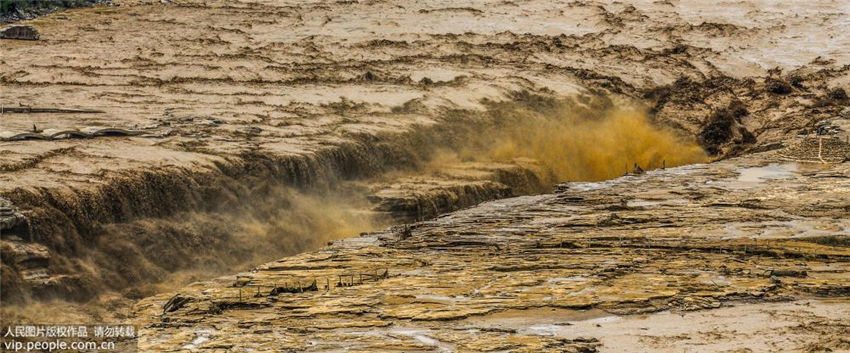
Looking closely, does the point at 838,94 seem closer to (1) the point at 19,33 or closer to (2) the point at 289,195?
(2) the point at 289,195

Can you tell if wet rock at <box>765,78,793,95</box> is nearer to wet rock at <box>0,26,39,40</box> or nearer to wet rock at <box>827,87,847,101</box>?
wet rock at <box>827,87,847,101</box>

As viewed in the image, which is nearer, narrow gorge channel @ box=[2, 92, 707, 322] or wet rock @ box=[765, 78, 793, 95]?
narrow gorge channel @ box=[2, 92, 707, 322]

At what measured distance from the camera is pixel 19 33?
888 inches

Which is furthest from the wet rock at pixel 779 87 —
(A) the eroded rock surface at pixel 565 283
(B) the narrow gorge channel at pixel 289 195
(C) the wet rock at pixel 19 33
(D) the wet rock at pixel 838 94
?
(C) the wet rock at pixel 19 33

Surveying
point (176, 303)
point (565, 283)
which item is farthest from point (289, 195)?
point (565, 283)

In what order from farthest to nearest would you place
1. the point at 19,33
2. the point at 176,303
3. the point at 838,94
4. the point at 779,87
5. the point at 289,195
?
1. the point at 779,87
2. the point at 838,94
3. the point at 19,33
4. the point at 289,195
5. the point at 176,303

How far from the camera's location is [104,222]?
13.6 metres

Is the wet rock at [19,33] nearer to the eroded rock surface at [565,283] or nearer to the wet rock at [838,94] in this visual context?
the eroded rock surface at [565,283]

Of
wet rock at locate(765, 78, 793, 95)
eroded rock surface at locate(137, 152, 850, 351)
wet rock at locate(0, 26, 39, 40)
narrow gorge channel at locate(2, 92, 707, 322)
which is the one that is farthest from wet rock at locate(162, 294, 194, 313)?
wet rock at locate(765, 78, 793, 95)

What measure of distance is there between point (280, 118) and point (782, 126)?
9013mm

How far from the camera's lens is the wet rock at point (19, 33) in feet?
73.6

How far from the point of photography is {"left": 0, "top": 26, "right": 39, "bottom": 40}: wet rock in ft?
73.6

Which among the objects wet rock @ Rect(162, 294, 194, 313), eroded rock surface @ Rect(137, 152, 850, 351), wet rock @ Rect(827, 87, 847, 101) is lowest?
wet rock @ Rect(162, 294, 194, 313)

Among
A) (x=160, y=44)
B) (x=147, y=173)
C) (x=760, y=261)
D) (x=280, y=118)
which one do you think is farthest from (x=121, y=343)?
(x=160, y=44)
